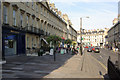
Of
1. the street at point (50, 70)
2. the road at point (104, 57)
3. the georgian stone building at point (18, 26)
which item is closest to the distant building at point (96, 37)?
the road at point (104, 57)

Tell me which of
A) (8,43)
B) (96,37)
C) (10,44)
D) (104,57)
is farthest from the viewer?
(96,37)

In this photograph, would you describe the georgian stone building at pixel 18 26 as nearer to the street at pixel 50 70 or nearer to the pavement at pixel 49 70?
the street at pixel 50 70

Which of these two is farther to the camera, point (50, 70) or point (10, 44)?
point (10, 44)

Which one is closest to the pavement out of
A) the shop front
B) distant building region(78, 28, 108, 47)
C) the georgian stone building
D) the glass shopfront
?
the shop front

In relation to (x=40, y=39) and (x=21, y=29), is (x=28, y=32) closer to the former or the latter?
(x=21, y=29)

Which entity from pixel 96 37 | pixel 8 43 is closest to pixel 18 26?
pixel 8 43

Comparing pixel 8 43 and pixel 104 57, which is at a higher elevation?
pixel 8 43

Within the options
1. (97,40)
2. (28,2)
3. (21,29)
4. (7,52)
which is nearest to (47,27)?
(28,2)

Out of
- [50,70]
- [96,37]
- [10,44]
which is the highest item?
[96,37]

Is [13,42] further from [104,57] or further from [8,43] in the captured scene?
[104,57]

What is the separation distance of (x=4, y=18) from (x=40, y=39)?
14.0m

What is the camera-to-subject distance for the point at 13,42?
68.6 ft

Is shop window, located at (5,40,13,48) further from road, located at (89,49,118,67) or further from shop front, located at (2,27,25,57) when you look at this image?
road, located at (89,49,118,67)

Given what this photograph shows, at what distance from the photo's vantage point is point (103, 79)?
9.02 metres
